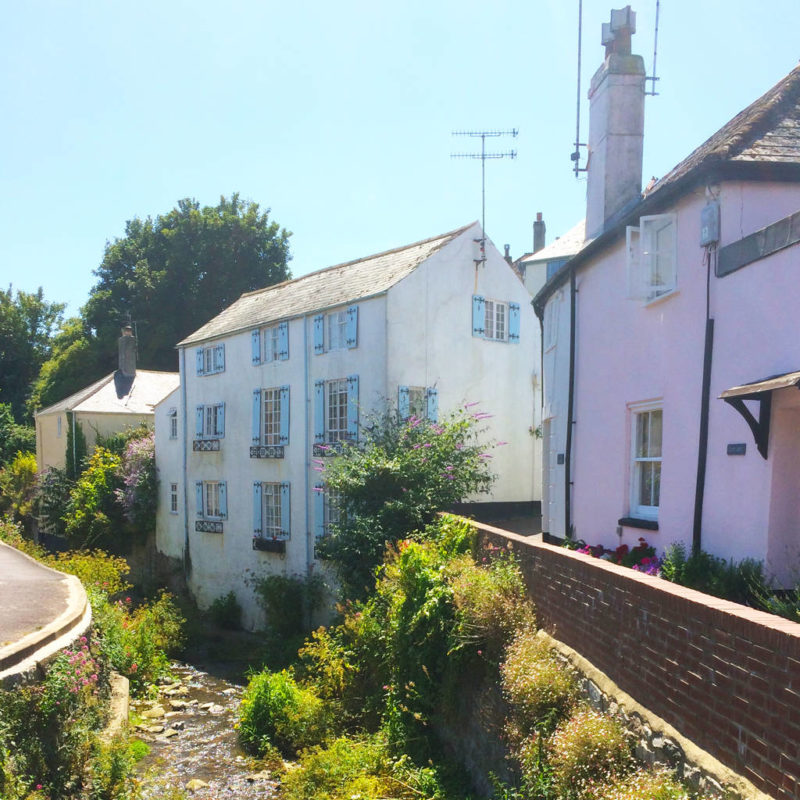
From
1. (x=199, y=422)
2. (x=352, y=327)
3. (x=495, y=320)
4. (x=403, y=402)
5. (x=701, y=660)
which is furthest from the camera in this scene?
(x=199, y=422)

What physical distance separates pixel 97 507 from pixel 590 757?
1074 inches

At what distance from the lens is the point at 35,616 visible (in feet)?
37.6

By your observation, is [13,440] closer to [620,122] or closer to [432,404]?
[432,404]

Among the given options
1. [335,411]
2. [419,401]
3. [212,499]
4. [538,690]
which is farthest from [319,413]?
[538,690]

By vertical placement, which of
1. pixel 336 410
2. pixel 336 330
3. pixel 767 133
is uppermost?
pixel 767 133

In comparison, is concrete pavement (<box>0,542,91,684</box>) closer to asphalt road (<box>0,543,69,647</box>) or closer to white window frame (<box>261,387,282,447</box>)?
asphalt road (<box>0,543,69,647</box>)

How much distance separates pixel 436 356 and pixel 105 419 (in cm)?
1894

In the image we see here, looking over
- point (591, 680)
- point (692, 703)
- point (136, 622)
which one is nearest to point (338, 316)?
point (136, 622)

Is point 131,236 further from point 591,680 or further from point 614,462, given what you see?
point 591,680

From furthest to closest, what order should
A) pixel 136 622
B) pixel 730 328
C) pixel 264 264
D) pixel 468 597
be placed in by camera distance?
pixel 264 264
pixel 136 622
pixel 468 597
pixel 730 328

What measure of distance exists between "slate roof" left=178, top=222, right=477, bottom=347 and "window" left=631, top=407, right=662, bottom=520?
9.34 m

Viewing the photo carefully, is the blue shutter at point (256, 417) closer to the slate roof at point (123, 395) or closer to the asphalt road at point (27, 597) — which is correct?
the asphalt road at point (27, 597)

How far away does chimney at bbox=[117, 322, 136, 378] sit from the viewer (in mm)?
34906

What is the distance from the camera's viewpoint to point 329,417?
67.9 feet
